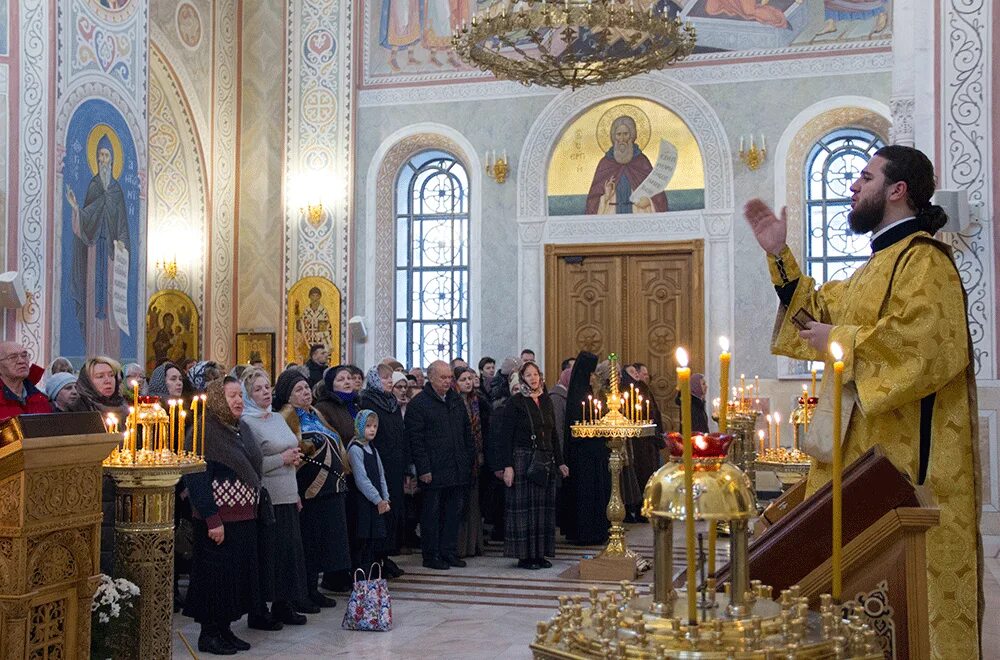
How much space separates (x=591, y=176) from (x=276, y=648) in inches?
410

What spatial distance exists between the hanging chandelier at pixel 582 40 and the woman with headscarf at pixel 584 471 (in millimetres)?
3261

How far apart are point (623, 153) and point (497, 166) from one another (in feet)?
5.63

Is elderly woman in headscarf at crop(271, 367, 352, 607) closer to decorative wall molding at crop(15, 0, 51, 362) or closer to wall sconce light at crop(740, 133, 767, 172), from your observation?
decorative wall molding at crop(15, 0, 51, 362)

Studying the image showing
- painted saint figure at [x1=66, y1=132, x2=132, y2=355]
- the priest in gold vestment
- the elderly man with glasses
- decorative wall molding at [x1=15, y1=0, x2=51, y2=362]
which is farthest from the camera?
painted saint figure at [x1=66, y1=132, x2=132, y2=355]

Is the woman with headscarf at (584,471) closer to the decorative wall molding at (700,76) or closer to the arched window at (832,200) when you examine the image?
the arched window at (832,200)

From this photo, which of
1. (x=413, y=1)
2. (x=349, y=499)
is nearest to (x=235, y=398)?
(x=349, y=499)

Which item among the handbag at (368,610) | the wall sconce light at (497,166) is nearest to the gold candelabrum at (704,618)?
the handbag at (368,610)

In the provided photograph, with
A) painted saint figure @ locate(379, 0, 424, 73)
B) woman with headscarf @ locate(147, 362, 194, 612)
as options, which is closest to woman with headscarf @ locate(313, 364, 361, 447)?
woman with headscarf @ locate(147, 362, 194, 612)

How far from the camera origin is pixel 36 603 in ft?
13.3

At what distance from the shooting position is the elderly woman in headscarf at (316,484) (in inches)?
286

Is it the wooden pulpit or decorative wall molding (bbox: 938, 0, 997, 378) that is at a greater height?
decorative wall molding (bbox: 938, 0, 997, 378)

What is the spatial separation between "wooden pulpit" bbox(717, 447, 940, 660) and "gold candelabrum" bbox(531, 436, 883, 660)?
459mm

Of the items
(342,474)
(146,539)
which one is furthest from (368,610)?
(146,539)

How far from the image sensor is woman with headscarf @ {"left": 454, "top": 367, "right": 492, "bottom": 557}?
9.52 m
